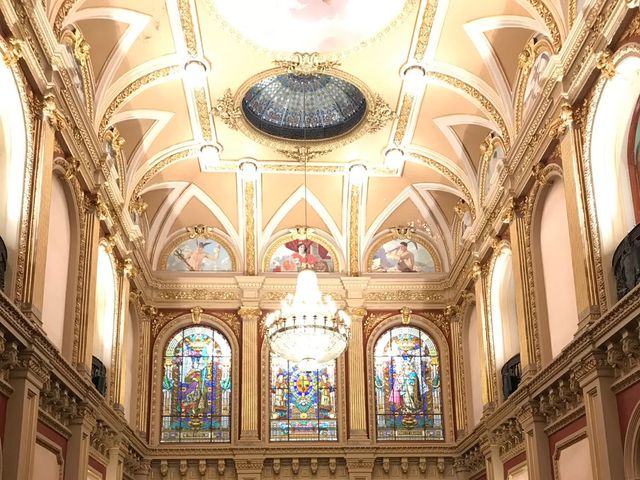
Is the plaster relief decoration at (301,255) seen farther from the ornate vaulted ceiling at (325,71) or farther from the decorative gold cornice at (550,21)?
the decorative gold cornice at (550,21)

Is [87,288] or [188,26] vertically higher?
[188,26]

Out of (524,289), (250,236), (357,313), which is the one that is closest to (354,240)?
(357,313)

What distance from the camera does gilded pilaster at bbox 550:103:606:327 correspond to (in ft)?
36.9

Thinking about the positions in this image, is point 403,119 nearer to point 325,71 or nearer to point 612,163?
point 325,71

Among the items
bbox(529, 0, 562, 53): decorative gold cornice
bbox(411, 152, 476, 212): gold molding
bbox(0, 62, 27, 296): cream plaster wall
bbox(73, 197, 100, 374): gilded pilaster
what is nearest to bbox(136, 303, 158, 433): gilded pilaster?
bbox(73, 197, 100, 374): gilded pilaster

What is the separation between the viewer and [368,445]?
744 inches

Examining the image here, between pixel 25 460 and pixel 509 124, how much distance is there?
9.38 meters

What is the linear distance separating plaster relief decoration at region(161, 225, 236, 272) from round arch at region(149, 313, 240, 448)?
4.09 feet

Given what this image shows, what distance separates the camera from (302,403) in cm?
1969

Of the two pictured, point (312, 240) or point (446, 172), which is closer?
point (446, 172)

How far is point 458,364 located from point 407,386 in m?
1.28

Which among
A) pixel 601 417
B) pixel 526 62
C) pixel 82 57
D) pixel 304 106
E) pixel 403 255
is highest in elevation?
pixel 304 106

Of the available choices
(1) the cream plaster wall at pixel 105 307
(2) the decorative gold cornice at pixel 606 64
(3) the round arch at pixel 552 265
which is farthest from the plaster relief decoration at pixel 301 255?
(2) the decorative gold cornice at pixel 606 64

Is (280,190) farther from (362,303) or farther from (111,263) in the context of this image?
Answer: (111,263)
